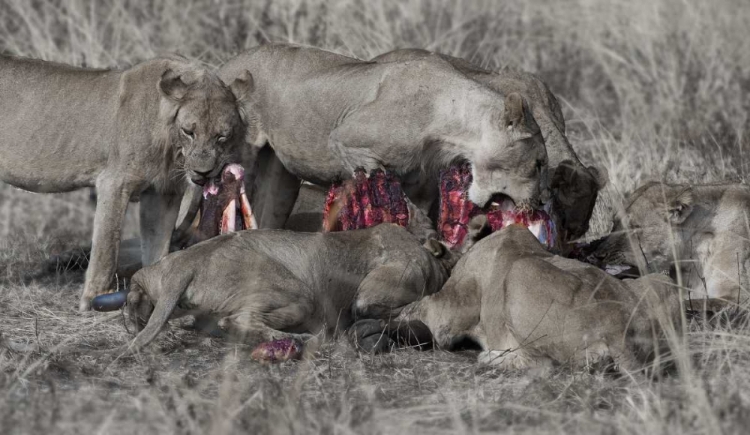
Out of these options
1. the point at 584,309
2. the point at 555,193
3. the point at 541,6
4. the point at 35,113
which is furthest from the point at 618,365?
the point at 541,6

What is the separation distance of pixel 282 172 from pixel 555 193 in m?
2.17

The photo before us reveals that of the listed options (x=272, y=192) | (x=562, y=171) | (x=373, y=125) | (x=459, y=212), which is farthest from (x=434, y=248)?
(x=272, y=192)

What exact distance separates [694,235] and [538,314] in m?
2.10

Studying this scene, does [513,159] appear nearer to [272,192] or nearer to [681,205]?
[681,205]

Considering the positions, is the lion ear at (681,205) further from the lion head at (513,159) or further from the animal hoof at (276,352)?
the animal hoof at (276,352)

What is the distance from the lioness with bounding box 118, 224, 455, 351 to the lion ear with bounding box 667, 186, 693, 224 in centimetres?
144

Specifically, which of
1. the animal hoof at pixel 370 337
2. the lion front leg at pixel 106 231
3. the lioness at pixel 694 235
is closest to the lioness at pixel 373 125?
the lioness at pixel 694 235

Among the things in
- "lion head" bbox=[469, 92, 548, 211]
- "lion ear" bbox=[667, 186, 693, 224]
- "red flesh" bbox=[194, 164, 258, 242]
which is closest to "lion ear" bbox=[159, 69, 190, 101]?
"red flesh" bbox=[194, 164, 258, 242]

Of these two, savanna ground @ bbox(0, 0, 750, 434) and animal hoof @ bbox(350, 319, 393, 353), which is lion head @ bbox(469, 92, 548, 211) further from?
animal hoof @ bbox(350, 319, 393, 353)

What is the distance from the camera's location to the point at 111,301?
7453mm

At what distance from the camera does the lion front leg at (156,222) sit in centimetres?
884

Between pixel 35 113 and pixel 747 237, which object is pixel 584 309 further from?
pixel 35 113

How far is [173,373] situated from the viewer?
21.6 feet

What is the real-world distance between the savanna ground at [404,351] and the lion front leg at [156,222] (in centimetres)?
62
